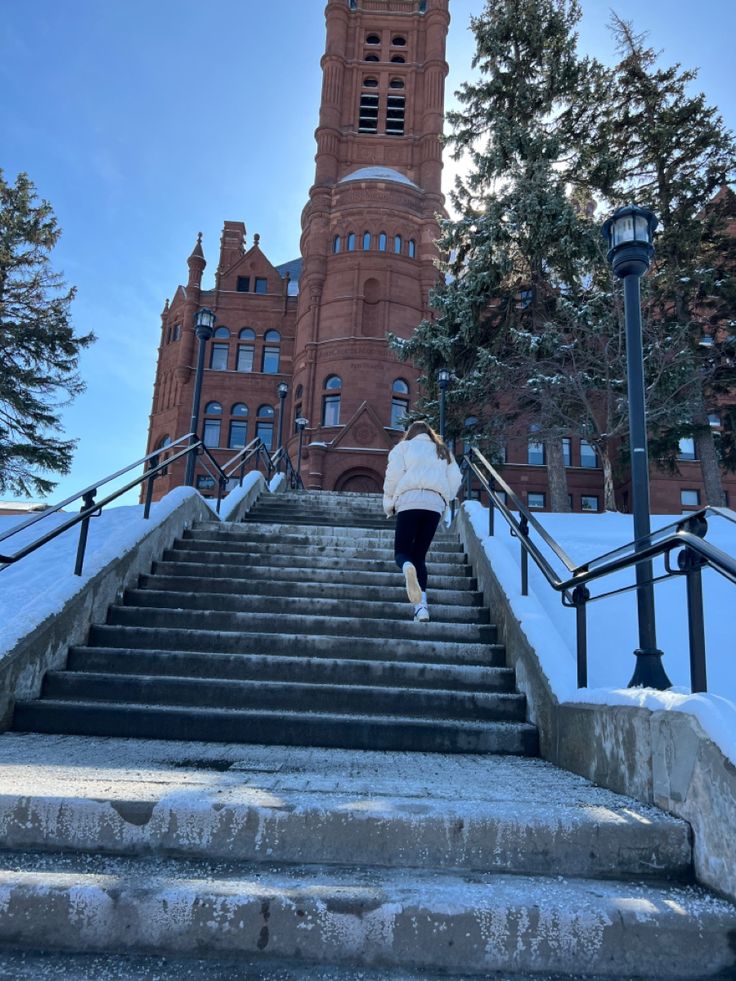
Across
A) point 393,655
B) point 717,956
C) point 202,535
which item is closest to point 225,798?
point 717,956

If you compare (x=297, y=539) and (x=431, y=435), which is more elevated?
(x=431, y=435)

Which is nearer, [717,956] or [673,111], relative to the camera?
[717,956]

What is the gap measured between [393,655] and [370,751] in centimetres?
124

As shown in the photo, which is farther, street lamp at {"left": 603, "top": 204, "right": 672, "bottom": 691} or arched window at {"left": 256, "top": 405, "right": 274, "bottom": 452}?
arched window at {"left": 256, "top": 405, "right": 274, "bottom": 452}

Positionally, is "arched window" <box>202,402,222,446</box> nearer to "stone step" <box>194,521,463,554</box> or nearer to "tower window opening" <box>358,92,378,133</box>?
"tower window opening" <box>358,92,378,133</box>

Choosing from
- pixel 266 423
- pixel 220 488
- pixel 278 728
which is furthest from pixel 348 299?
pixel 278 728

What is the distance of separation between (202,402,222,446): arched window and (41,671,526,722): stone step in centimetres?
3422

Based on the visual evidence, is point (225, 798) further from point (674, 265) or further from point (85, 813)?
point (674, 265)

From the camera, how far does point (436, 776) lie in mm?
3361

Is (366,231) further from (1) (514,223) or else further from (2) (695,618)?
(2) (695,618)

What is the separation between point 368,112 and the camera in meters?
40.2

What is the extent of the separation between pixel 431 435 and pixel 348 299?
2836cm

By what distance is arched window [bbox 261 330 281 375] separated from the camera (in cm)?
3936

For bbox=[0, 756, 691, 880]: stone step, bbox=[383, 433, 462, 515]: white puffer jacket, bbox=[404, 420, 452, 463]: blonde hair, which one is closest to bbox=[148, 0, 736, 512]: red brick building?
bbox=[404, 420, 452, 463]: blonde hair
